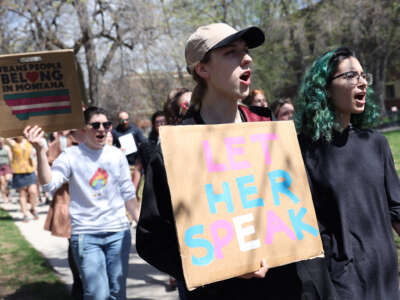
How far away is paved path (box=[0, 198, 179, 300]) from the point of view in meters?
4.76

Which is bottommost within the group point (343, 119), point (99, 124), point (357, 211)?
point (357, 211)

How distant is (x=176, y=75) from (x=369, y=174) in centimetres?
1463

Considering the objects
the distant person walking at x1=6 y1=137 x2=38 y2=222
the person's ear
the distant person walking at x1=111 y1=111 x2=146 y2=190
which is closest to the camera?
the person's ear

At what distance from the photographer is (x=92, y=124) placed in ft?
12.4

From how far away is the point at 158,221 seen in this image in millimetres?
1813

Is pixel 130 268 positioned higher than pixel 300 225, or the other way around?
pixel 300 225

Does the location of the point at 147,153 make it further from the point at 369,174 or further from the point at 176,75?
the point at 176,75

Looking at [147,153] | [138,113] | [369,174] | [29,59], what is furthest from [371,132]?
[138,113]

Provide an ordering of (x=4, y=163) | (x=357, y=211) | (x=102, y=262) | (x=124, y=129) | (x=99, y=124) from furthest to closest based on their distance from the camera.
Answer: (x=4, y=163)
(x=124, y=129)
(x=99, y=124)
(x=102, y=262)
(x=357, y=211)

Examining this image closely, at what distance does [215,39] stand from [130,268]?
14.4 feet

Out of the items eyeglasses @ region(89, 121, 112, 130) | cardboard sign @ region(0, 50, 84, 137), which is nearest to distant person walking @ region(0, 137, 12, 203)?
eyeglasses @ region(89, 121, 112, 130)

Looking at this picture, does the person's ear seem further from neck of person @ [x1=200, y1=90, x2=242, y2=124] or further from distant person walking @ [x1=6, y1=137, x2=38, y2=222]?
distant person walking @ [x1=6, y1=137, x2=38, y2=222]

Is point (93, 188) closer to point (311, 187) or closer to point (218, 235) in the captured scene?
point (311, 187)

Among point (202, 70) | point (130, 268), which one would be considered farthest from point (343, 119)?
point (130, 268)
